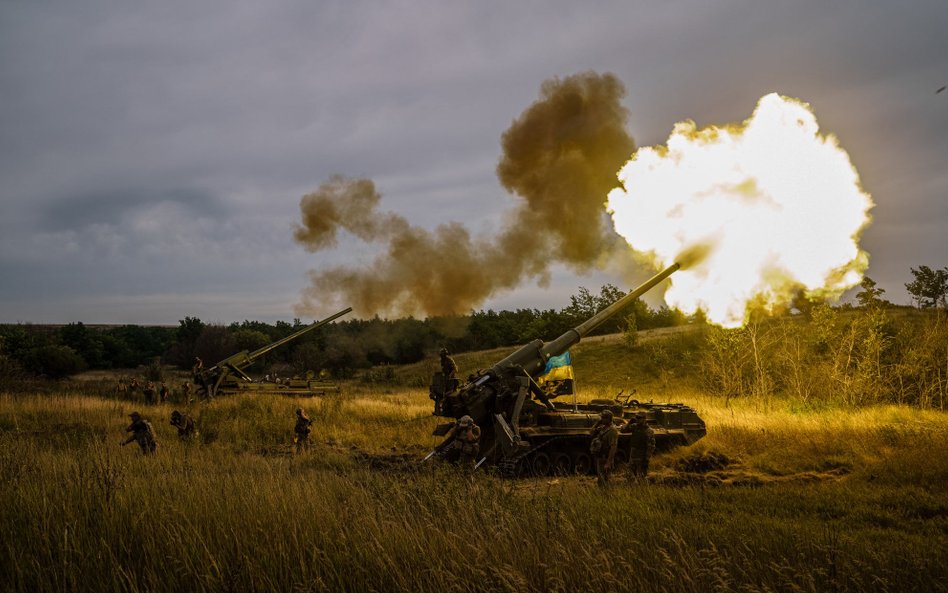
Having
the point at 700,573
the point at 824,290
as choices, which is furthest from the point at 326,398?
the point at 700,573

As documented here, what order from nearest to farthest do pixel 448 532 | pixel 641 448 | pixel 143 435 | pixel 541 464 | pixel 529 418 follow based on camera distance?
pixel 448 532 < pixel 641 448 < pixel 143 435 < pixel 541 464 < pixel 529 418

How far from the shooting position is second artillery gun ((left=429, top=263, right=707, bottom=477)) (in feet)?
41.8

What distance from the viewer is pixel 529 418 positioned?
13.2 metres

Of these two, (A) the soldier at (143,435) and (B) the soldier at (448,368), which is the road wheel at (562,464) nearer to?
(B) the soldier at (448,368)

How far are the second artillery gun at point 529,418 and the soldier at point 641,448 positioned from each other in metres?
0.99

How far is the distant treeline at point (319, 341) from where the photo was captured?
43.9 m

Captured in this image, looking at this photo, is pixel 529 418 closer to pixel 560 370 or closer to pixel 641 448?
pixel 641 448

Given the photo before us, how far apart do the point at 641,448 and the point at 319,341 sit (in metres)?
42.5

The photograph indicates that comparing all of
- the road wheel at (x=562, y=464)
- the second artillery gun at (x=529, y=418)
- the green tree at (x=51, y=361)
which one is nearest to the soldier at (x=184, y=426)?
the second artillery gun at (x=529, y=418)

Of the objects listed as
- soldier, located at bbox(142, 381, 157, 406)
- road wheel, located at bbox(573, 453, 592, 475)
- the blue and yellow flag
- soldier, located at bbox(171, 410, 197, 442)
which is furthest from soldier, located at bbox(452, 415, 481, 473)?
soldier, located at bbox(142, 381, 157, 406)

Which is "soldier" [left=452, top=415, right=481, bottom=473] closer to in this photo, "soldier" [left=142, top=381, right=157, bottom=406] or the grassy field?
the grassy field

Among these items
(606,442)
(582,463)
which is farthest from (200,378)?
(606,442)

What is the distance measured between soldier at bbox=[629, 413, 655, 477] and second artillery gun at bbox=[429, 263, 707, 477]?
0.99 m

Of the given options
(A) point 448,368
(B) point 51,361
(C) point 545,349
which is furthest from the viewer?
(B) point 51,361
